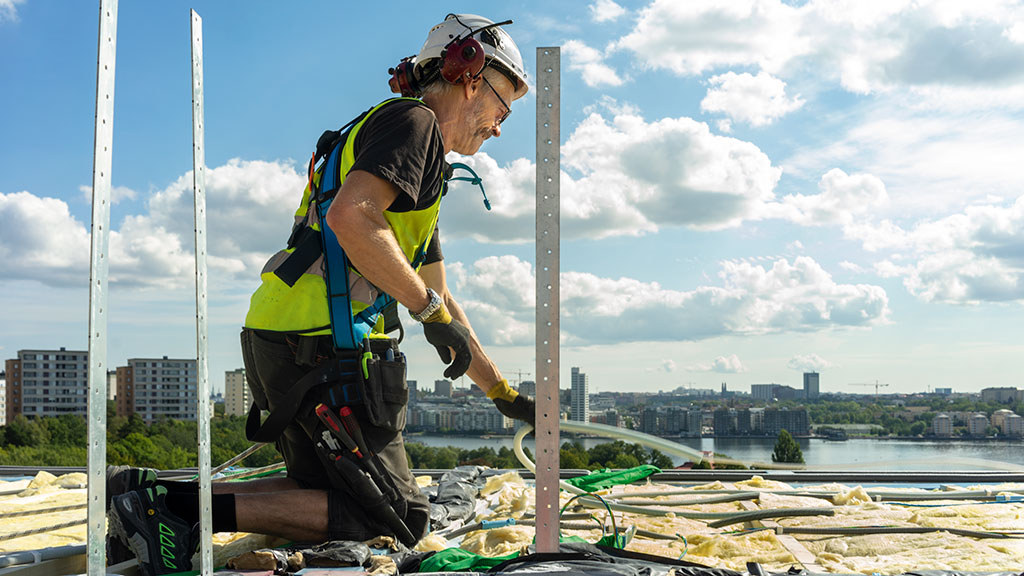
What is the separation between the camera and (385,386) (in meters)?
2.30

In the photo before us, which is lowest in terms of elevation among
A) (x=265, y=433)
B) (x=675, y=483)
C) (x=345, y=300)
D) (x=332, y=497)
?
(x=675, y=483)

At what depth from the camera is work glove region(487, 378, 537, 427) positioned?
2545 millimetres

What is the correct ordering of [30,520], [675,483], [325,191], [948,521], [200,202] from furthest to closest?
[675,483], [30,520], [948,521], [325,191], [200,202]

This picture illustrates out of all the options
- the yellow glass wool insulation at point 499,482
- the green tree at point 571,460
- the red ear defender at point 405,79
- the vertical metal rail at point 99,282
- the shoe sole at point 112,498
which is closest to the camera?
the vertical metal rail at point 99,282

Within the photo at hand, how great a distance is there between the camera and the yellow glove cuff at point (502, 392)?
8.39ft

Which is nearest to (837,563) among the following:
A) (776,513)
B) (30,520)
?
(776,513)

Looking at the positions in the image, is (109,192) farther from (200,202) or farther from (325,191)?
(325,191)

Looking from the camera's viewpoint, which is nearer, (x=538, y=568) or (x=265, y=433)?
(x=538, y=568)

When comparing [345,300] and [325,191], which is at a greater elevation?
[325,191]

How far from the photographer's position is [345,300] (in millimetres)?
2258

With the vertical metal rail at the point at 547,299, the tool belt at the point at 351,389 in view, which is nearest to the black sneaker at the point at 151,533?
the tool belt at the point at 351,389

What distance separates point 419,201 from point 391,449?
2.52 ft

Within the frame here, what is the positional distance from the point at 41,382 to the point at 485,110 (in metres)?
80.6

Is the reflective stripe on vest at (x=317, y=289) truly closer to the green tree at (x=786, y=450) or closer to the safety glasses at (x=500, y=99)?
the safety glasses at (x=500, y=99)
